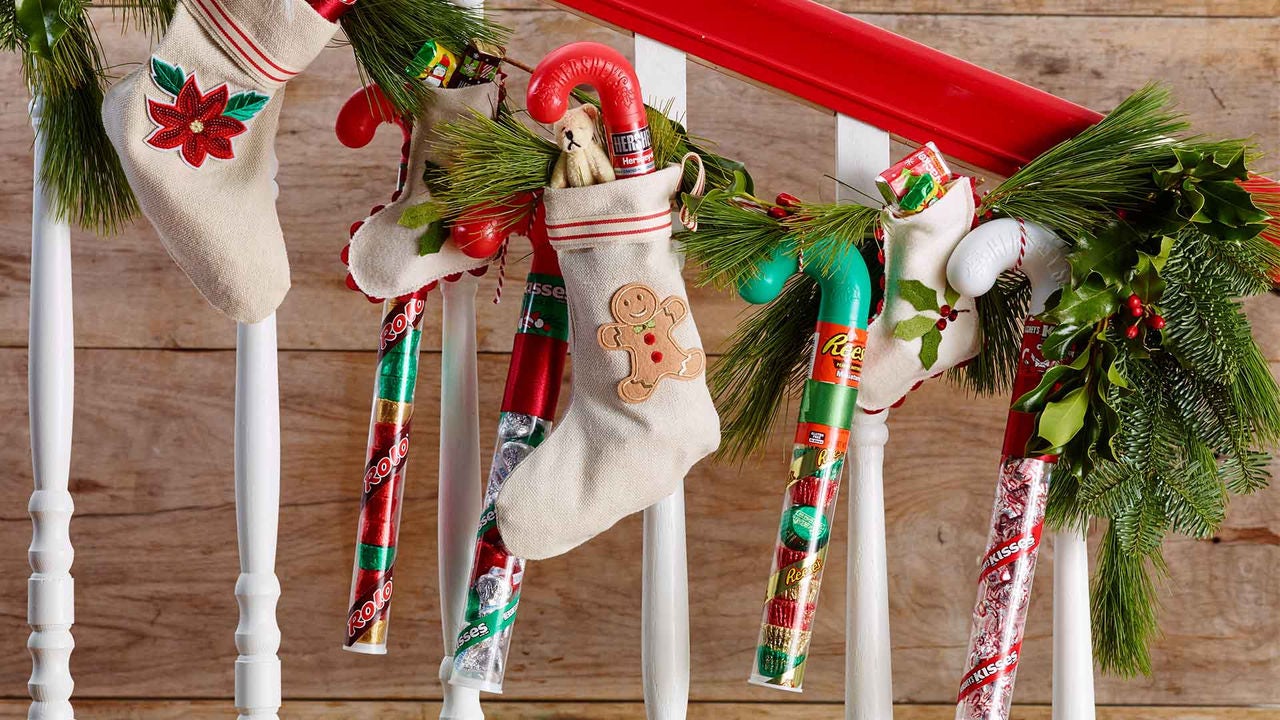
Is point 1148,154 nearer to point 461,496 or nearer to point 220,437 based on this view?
A: point 461,496

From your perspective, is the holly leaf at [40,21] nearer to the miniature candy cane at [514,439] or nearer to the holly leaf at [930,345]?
the miniature candy cane at [514,439]

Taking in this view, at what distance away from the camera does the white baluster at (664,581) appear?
681 millimetres

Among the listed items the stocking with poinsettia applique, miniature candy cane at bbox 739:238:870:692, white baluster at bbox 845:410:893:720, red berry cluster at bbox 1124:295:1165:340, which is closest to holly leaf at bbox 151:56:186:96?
the stocking with poinsettia applique

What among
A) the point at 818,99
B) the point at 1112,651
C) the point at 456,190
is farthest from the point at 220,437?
the point at 1112,651

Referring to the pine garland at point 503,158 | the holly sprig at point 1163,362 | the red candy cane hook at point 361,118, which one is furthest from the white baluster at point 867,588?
the red candy cane hook at point 361,118

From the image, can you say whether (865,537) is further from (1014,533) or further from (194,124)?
(194,124)

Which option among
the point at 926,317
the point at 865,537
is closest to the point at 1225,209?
the point at 926,317

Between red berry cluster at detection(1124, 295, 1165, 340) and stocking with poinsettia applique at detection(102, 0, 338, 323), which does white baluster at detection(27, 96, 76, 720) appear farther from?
red berry cluster at detection(1124, 295, 1165, 340)

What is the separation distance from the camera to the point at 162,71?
0.63 metres

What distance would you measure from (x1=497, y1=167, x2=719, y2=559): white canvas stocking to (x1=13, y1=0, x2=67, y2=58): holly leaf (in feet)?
1.00

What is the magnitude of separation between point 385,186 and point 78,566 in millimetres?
472

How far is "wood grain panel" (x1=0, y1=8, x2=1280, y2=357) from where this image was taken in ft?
3.57

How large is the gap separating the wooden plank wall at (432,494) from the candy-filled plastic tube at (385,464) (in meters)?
0.37

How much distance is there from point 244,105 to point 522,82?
466 mm
